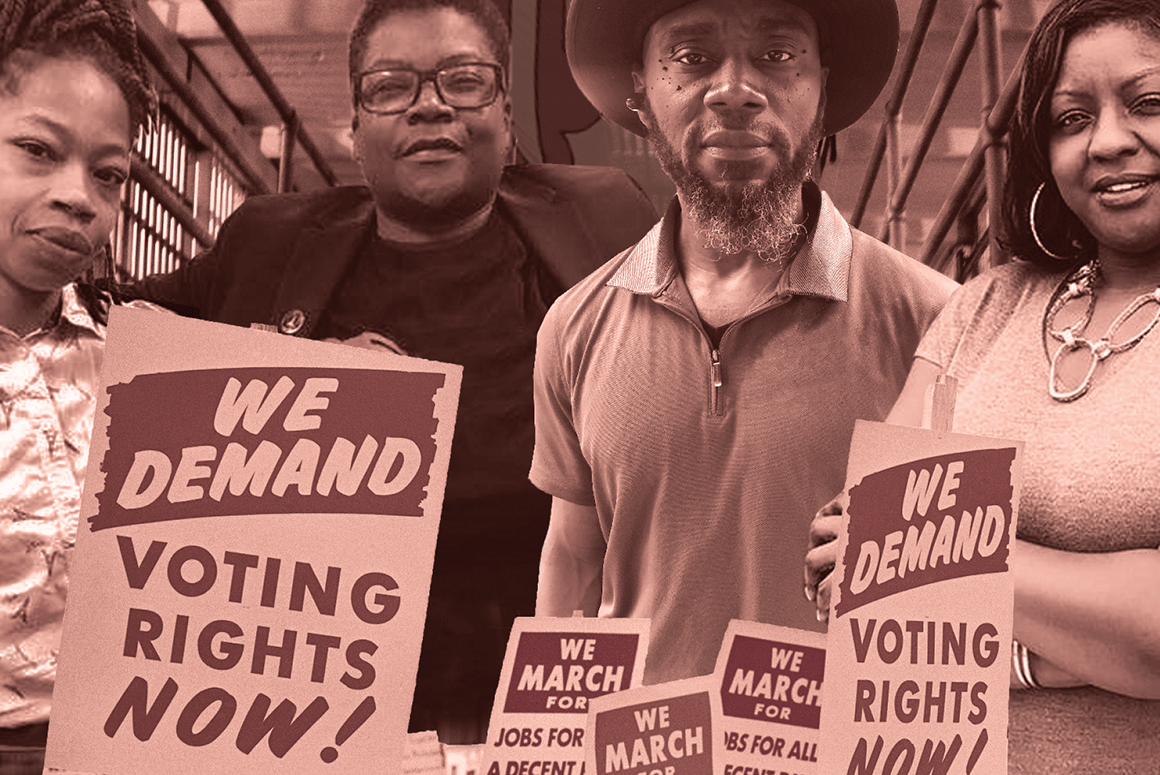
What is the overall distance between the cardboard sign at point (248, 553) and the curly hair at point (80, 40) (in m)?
0.67

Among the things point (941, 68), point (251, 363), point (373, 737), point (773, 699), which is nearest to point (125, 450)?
point (251, 363)

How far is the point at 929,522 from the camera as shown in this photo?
0.75 meters

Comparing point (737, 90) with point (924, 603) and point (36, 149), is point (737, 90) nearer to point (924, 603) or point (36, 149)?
point (924, 603)

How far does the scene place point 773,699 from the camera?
88 centimetres

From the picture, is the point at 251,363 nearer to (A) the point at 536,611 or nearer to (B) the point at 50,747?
(B) the point at 50,747

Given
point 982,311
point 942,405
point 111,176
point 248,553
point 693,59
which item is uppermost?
point 693,59

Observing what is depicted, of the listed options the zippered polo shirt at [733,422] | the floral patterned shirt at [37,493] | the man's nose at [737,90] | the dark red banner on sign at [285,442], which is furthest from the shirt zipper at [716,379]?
the floral patterned shirt at [37,493]

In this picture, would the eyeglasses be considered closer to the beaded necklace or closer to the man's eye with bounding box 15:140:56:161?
the man's eye with bounding box 15:140:56:161

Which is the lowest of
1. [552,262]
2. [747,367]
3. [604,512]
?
[604,512]

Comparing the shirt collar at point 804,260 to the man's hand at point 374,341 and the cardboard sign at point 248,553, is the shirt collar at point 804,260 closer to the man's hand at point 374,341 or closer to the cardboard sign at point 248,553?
the man's hand at point 374,341

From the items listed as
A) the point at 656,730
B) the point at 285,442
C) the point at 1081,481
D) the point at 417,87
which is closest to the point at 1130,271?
the point at 1081,481

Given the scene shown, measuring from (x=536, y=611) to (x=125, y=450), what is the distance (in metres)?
0.63

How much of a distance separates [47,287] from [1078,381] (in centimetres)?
94

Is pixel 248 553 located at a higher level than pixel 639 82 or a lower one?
lower
